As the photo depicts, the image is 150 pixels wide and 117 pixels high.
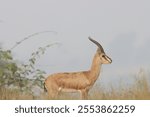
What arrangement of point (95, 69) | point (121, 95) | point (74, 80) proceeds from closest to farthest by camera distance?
point (121, 95)
point (74, 80)
point (95, 69)

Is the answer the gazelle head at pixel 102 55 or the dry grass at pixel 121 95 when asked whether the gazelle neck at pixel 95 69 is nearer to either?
the gazelle head at pixel 102 55

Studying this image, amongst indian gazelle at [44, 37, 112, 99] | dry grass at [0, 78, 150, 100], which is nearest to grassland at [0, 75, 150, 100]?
dry grass at [0, 78, 150, 100]

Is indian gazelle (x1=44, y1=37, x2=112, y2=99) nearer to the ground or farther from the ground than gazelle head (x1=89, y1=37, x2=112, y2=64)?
nearer to the ground

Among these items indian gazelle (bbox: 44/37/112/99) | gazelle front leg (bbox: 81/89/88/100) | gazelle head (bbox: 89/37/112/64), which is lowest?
gazelle front leg (bbox: 81/89/88/100)

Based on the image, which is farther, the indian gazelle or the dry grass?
the indian gazelle

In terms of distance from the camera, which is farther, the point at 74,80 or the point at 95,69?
the point at 95,69

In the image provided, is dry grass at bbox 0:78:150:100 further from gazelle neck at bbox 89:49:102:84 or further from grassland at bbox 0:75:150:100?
gazelle neck at bbox 89:49:102:84

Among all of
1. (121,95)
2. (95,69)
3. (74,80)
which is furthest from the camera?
(95,69)

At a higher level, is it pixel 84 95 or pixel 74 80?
pixel 74 80

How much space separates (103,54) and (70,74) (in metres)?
0.99

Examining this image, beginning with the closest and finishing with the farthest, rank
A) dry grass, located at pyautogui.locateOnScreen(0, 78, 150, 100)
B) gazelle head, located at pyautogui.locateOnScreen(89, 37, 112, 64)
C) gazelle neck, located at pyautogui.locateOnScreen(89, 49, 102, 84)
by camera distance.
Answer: dry grass, located at pyautogui.locateOnScreen(0, 78, 150, 100) < gazelle head, located at pyautogui.locateOnScreen(89, 37, 112, 64) < gazelle neck, located at pyautogui.locateOnScreen(89, 49, 102, 84)

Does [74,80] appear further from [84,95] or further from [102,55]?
[84,95]

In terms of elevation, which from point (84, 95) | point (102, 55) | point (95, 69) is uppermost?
point (102, 55)

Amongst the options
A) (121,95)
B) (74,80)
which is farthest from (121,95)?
(74,80)
